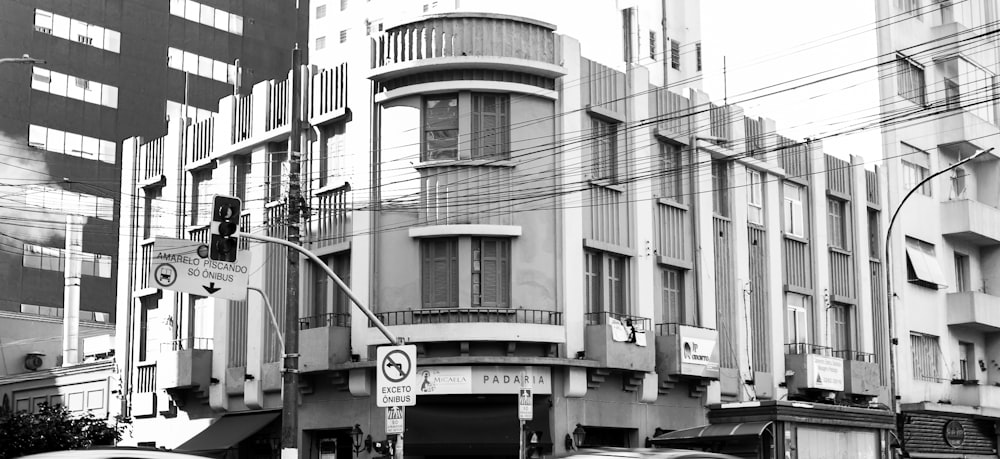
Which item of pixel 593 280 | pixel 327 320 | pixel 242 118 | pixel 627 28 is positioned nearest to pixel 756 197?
pixel 627 28

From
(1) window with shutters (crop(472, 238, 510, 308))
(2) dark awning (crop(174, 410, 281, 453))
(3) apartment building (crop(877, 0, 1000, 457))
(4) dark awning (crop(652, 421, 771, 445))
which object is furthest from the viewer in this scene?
(3) apartment building (crop(877, 0, 1000, 457))

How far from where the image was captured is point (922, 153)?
4834 centimetres

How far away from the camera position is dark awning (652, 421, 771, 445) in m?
34.3

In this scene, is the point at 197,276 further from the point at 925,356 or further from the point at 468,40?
the point at 925,356

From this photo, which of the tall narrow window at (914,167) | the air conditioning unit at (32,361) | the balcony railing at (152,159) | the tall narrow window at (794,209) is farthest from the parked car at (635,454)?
the air conditioning unit at (32,361)

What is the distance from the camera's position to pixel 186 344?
4041cm

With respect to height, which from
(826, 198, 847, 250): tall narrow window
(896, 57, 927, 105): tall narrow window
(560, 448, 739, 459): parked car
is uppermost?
(896, 57, 927, 105): tall narrow window

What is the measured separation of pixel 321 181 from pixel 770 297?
46.4 feet

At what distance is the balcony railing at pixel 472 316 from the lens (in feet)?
105

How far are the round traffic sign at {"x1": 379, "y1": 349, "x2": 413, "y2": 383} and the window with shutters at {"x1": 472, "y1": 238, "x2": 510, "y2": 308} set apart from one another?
→ 622cm

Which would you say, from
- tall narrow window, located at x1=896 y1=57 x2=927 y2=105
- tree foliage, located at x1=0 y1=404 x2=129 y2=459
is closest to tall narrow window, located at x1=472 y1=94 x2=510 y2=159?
tree foliage, located at x1=0 y1=404 x2=129 y2=459

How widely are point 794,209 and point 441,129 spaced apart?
551 inches

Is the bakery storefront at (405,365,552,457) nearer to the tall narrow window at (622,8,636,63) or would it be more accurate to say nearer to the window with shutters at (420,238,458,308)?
the window with shutters at (420,238,458,308)

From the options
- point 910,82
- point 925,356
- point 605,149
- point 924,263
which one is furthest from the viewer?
point 910,82
